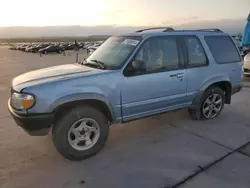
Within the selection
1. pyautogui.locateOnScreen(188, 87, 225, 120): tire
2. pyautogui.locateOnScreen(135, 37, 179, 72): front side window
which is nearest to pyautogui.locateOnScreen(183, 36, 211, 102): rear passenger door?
pyautogui.locateOnScreen(135, 37, 179, 72): front side window

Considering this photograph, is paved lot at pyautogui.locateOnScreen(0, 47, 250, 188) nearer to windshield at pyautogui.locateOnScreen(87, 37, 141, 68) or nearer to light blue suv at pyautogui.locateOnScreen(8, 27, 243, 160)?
light blue suv at pyautogui.locateOnScreen(8, 27, 243, 160)

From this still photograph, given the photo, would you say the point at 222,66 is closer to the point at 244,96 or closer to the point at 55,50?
the point at 244,96

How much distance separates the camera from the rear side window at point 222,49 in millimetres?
4602

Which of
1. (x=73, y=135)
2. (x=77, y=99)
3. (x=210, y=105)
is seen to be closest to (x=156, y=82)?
(x=77, y=99)

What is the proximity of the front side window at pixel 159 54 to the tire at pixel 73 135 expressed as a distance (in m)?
1.10

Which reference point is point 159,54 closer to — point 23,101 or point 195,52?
point 195,52

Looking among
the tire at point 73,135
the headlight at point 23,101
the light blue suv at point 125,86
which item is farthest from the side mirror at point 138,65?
the headlight at point 23,101

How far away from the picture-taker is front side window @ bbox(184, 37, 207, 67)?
4258 millimetres

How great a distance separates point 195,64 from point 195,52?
228 mm

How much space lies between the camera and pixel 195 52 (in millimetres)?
4363

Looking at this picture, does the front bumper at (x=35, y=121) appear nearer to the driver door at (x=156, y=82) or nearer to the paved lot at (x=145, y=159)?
the paved lot at (x=145, y=159)

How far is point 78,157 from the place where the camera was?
3375mm

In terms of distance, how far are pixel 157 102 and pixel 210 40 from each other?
68.7 inches

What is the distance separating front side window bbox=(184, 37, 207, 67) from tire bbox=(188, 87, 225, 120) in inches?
25.5
